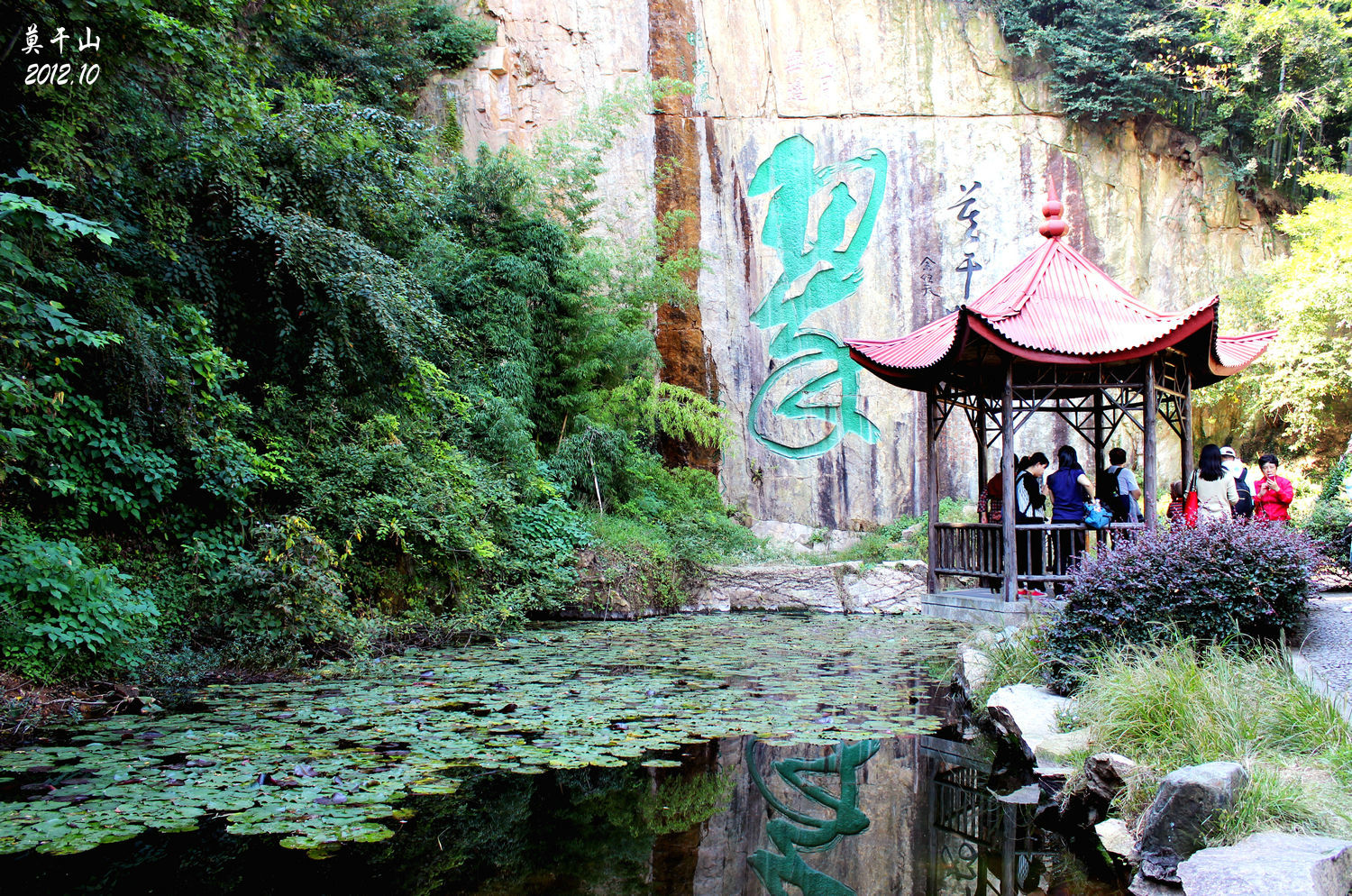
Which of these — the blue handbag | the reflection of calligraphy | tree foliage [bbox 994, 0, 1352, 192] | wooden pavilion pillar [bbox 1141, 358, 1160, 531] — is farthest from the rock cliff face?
the reflection of calligraphy

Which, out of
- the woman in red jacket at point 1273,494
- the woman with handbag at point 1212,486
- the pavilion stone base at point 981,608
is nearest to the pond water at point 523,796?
the pavilion stone base at point 981,608

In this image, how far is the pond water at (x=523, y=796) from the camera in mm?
3357

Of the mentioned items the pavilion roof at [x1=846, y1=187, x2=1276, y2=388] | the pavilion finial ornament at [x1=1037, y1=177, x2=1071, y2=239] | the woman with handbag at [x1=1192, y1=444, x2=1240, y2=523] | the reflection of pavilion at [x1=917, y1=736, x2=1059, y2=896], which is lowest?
the reflection of pavilion at [x1=917, y1=736, x2=1059, y2=896]

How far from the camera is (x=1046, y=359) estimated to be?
286 inches

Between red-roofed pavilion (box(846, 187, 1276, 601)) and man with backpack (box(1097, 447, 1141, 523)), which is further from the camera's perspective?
man with backpack (box(1097, 447, 1141, 523))

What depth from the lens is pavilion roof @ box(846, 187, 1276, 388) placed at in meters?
7.27

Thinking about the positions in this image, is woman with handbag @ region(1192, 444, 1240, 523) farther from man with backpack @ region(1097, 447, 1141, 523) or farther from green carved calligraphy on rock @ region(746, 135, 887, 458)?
green carved calligraphy on rock @ region(746, 135, 887, 458)

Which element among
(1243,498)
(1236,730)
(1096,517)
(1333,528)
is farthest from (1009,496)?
(1236,730)

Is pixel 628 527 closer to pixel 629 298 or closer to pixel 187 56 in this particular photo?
pixel 629 298

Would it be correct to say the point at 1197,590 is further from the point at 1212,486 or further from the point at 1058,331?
the point at 1058,331

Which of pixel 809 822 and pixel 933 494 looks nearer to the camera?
pixel 809 822

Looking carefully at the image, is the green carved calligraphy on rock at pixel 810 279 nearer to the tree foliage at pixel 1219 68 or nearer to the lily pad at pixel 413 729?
the tree foliage at pixel 1219 68

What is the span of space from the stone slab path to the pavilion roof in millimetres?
2516

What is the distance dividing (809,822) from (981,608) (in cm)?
420
